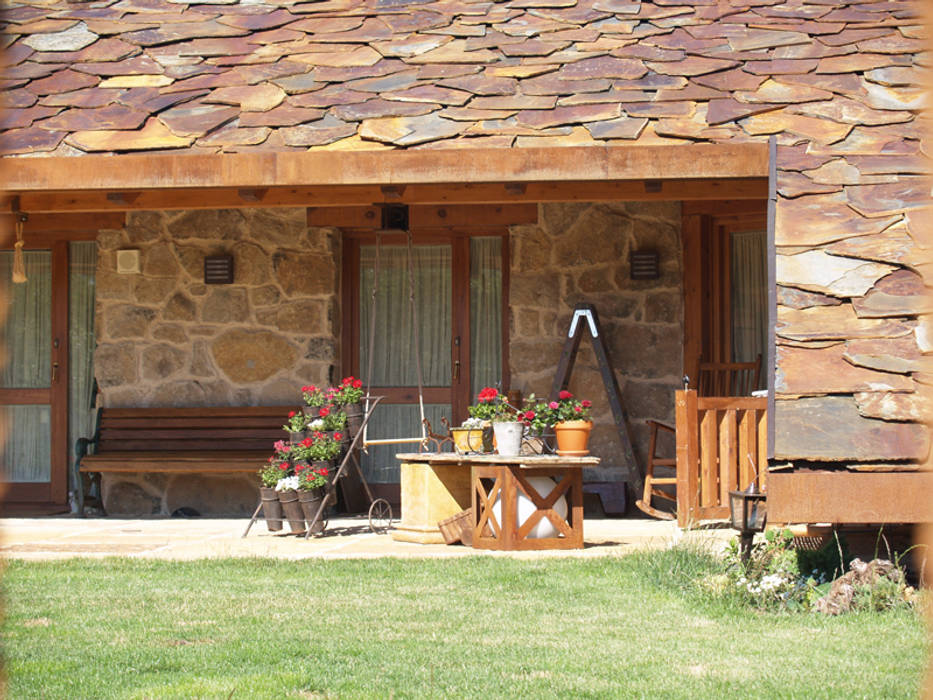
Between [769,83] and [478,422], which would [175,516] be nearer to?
[478,422]

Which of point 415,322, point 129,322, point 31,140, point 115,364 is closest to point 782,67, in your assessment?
point 415,322

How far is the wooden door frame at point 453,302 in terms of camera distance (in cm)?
872

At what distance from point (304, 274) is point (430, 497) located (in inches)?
105

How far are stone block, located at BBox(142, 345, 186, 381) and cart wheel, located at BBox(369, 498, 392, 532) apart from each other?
6.03ft

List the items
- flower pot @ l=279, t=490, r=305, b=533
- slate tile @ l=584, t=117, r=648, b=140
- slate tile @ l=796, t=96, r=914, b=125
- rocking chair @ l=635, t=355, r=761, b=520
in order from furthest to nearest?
1. rocking chair @ l=635, t=355, r=761, b=520
2. flower pot @ l=279, t=490, r=305, b=533
3. slate tile @ l=584, t=117, r=648, b=140
4. slate tile @ l=796, t=96, r=914, b=125

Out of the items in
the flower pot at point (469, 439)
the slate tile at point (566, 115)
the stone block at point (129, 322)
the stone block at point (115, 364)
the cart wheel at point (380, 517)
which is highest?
the slate tile at point (566, 115)

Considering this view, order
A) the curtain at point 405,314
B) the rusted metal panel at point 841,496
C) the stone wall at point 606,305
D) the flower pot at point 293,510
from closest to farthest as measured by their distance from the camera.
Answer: the rusted metal panel at point 841,496, the flower pot at point 293,510, the stone wall at point 606,305, the curtain at point 405,314

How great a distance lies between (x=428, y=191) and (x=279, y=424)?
7.96 feet

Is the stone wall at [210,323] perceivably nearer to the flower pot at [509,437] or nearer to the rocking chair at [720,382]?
the rocking chair at [720,382]

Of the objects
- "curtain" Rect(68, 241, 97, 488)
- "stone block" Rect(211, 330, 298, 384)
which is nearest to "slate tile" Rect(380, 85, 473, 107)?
"stone block" Rect(211, 330, 298, 384)

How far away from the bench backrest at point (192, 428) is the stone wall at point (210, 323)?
14 centimetres

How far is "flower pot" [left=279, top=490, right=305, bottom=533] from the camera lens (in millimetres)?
6891

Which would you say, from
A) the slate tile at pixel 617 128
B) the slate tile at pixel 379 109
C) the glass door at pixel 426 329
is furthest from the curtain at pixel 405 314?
the slate tile at pixel 617 128

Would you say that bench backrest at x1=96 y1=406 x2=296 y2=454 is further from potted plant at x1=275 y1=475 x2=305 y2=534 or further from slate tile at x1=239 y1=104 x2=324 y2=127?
slate tile at x1=239 y1=104 x2=324 y2=127
